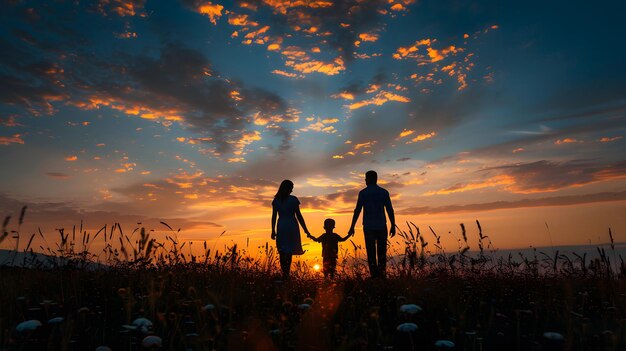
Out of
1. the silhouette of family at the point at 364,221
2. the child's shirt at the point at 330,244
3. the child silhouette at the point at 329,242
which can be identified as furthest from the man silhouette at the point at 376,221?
the child's shirt at the point at 330,244

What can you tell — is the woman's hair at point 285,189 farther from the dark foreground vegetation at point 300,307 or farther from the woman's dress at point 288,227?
the dark foreground vegetation at point 300,307

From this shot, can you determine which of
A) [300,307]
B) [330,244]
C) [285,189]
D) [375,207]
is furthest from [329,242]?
[300,307]

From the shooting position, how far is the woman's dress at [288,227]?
10477mm

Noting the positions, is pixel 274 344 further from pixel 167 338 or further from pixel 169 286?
pixel 169 286

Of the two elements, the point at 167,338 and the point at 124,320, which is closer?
the point at 167,338

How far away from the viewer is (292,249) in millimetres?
10477

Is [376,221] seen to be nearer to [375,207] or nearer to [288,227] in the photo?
[375,207]

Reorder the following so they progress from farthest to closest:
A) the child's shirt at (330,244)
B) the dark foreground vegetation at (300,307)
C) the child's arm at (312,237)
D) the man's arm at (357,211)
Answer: the child's shirt at (330,244) → the child's arm at (312,237) → the man's arm at (357,211) → the dark foreground vegetation at (300,307)

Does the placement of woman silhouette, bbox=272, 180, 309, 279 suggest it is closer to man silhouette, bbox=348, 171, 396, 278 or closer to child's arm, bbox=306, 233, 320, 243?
child's arm, bbox=306, 233, 320, 243

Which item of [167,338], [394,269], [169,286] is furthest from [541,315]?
[169,286]

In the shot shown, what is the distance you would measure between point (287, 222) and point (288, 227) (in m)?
0.13

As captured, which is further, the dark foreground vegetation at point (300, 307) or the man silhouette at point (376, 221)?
the man silhouette at point (376, 221)

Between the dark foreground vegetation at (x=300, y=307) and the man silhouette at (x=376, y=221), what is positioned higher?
the man silhouette at (x=376, y=221)

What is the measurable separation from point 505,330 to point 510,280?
2709 millimetres
